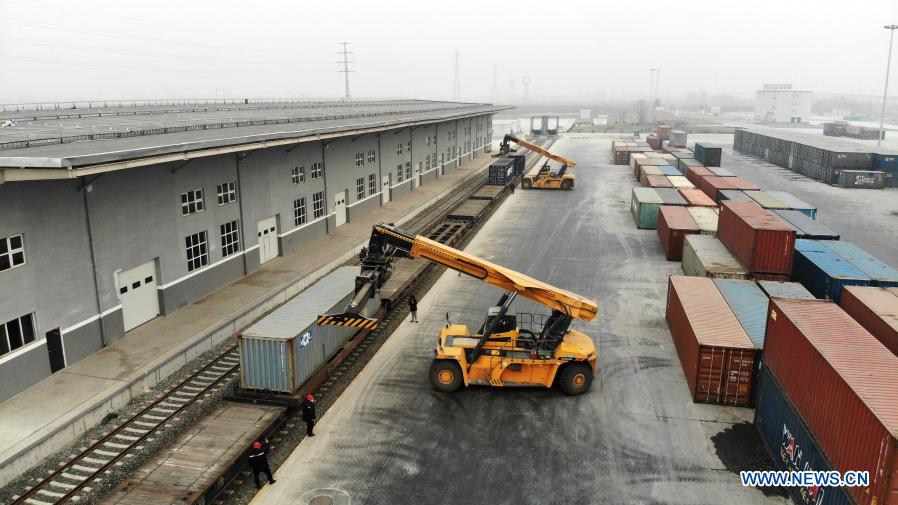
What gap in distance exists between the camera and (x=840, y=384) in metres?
11.9

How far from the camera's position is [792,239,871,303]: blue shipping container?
22.9 meters

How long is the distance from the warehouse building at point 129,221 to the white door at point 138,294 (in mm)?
49

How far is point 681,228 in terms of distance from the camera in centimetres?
3388

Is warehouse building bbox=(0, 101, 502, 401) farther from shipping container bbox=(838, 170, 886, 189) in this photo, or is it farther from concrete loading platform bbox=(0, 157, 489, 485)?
shipping container bbox=(838, 170, 886, 189)

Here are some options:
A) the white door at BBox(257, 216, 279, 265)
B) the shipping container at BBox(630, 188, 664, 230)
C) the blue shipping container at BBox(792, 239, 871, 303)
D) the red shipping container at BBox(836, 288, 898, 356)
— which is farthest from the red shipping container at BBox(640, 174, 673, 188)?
the white door at BBox(257, 216, 279, 265)

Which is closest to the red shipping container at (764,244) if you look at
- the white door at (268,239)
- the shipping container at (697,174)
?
the white door at (268,239)

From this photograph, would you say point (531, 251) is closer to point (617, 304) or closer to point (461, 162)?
point (617, 304)

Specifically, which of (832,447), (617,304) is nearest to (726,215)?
(617,304)

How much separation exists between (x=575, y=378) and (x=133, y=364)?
1469cm

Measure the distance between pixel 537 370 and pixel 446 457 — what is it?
4537mm

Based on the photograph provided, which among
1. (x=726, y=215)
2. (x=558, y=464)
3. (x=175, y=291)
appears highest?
(x=726, y=215)

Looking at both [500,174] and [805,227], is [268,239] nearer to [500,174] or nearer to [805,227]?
[805,227]

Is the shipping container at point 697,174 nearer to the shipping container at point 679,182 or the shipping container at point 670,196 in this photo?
the shipping container at point 679,182

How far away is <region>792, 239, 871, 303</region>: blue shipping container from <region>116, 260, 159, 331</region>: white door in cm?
2704
